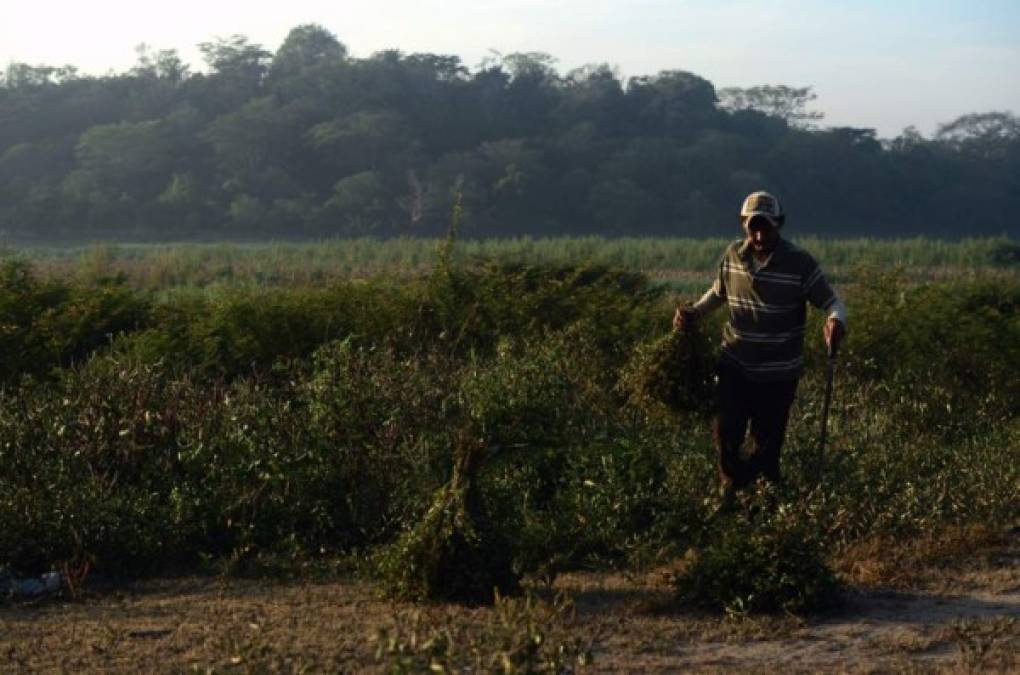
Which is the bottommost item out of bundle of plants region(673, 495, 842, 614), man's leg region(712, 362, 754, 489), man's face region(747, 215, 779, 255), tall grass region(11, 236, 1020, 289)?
tall grass region(11, 236, 1020, 289)

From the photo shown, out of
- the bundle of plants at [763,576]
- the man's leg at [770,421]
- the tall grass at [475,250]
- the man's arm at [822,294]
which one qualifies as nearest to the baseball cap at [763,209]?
the man's arm at [822,294]

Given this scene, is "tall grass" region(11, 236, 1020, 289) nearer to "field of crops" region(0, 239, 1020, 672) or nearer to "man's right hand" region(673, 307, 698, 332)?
"field of crops" region(0, 239, 1020, 672)

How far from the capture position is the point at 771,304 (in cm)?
780

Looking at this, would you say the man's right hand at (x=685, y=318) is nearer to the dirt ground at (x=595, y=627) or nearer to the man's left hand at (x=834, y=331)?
the man's left hand at (x=834, y=331)

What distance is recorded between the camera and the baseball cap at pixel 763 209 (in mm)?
7637

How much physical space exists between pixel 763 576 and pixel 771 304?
1.86 metres

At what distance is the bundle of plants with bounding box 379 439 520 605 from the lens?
650 cm

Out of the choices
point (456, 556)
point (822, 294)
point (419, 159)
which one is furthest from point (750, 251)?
point (419, 159)

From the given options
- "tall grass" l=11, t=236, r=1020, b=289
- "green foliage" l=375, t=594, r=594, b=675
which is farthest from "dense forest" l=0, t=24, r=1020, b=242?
"green foliage" l=375, t=594, r=594, b=675

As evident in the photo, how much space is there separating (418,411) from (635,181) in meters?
63.8

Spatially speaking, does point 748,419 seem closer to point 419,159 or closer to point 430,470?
point 430,470

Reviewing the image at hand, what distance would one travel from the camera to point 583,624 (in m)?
6.26

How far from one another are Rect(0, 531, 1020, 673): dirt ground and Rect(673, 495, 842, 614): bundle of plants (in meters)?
Result: 0.09

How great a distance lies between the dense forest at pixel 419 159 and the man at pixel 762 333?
5520 cm
